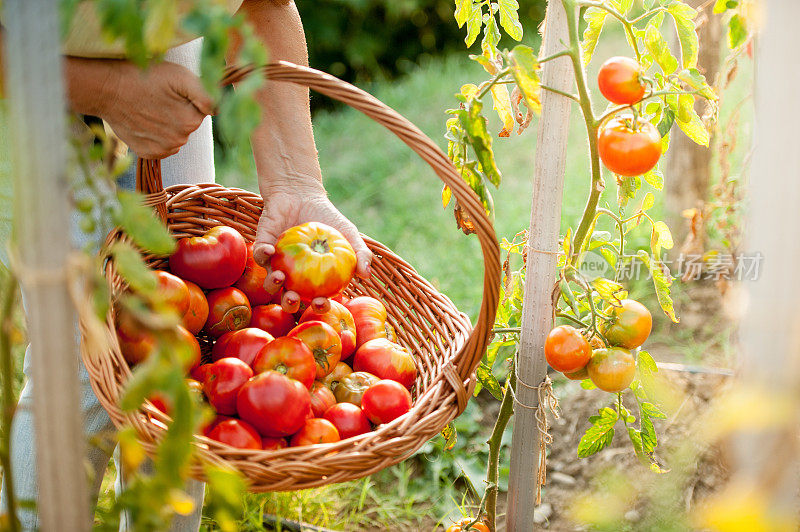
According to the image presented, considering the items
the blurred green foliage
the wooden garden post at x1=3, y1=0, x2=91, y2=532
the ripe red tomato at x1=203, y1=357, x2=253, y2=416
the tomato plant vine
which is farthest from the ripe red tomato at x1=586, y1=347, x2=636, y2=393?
the blurred green foliage

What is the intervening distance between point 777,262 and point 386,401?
67 cm

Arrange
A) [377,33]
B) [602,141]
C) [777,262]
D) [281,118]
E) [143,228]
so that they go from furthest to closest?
[377,33] → [281,118] → [602,141] → [143,228] → [777,262]

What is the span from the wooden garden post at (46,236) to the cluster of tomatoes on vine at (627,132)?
2.50 feet

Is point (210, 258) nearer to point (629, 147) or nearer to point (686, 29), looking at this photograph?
point (629, 147)

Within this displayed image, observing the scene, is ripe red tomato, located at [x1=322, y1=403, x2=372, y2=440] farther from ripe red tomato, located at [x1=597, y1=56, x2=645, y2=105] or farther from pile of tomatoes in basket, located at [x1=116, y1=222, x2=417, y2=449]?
ripe red tomato, located at [x1=597, y1=56, x2=645, y2=105]

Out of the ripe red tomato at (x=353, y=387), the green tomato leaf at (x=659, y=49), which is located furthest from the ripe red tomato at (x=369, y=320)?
the green tomato leaf at (x=659, y=49)

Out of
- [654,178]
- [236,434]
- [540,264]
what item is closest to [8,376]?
[236,434]

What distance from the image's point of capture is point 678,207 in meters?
2.43

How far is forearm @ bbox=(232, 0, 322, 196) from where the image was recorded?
4.48 feet

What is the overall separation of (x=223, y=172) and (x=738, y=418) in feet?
11.9

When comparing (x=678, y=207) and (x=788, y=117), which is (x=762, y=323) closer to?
(x=788, y=117)

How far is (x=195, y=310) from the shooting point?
1211 mm

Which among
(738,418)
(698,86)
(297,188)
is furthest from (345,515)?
(738,418)

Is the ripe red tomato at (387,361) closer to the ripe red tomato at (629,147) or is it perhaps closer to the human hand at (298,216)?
the human hand at (298,216)
